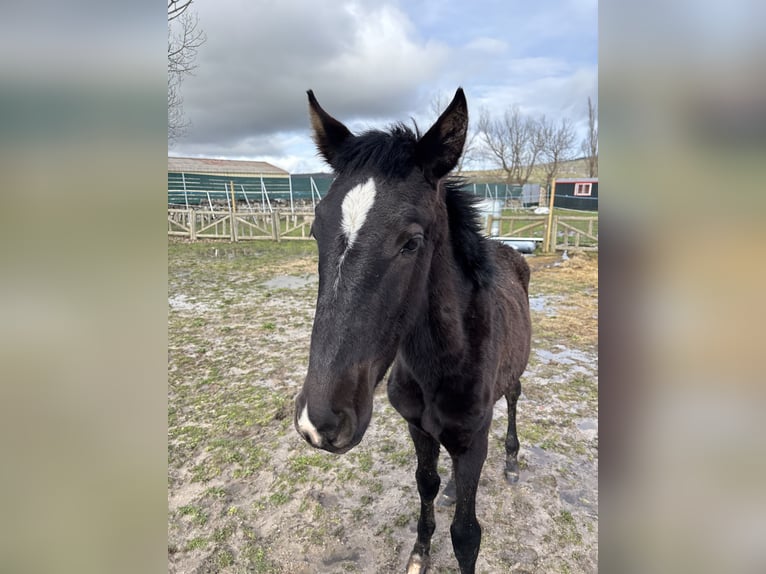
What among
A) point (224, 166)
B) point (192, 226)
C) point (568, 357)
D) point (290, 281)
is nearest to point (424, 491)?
point (568, 357)

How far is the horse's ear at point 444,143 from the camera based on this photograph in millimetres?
1801

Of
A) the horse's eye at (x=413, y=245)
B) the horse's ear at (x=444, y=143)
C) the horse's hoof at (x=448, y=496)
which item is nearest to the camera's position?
the horse's eye at (x=413, y=245)

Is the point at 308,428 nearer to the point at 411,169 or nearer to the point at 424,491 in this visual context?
the point at 411,169

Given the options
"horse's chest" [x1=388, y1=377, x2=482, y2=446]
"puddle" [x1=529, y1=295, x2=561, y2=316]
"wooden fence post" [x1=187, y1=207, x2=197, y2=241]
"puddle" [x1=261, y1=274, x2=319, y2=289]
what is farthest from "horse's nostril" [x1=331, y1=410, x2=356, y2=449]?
"wooden fence post" [x1=187, y1=207, x2=197, y2=241]

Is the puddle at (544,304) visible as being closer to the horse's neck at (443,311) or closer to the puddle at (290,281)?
the puddle at (290,281)

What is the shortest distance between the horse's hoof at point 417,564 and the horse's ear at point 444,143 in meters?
2.63

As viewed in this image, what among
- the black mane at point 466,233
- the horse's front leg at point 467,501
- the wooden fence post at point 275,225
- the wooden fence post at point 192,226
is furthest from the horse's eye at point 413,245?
the wooden fence post at point 192,226

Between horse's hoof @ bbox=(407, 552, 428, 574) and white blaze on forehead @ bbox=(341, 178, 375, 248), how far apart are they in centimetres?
248

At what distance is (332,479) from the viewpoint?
3727 mm

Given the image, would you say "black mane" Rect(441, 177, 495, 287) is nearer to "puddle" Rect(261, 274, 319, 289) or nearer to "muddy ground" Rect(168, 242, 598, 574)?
"muddy ground" Rect(168, 242, 598, 574)

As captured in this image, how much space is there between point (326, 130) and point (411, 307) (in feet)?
3.59

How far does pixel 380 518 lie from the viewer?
3.27 metres

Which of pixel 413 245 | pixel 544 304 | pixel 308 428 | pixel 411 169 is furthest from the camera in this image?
pixel 544 304
